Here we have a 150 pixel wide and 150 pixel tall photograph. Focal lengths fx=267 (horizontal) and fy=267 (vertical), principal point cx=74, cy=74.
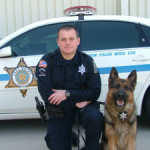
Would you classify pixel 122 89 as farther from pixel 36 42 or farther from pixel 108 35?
pixel 36 42

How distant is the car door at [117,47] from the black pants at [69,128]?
84 cm

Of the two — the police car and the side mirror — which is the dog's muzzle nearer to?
the police car

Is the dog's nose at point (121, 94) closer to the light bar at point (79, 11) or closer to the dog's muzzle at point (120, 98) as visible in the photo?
the dog's muzzle at point (120, 98)

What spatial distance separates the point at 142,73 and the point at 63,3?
132 inches

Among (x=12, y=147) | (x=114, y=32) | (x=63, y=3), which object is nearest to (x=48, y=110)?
(x=12, y=147)

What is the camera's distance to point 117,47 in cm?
358

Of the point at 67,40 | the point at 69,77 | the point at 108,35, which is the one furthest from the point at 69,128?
the point at 108,35

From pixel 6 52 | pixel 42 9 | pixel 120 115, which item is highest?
pixel 42 9

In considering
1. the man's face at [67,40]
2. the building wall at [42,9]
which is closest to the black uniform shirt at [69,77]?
the man's face at [67,40]

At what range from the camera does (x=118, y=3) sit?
628 centimetres

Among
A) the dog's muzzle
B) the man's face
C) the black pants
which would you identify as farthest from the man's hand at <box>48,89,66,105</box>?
the dog's muzzle

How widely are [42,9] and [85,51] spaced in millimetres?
3050

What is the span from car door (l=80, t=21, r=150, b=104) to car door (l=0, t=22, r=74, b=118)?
0.48 m

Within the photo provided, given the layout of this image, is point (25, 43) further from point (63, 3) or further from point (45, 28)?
point (63, 3)
